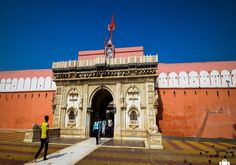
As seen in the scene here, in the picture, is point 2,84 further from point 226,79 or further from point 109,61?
point 226,79

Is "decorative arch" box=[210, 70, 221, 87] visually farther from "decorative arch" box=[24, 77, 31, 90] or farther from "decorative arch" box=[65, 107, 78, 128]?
"decorative arch" box=[24, 77, 31, 90]

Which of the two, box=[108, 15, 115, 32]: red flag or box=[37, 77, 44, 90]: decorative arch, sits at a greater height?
box=[108, 15, 115, 32]: red flag

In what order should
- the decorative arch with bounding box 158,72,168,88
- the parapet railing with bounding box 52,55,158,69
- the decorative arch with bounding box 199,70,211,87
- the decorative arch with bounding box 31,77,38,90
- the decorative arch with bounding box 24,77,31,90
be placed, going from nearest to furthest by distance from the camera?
1. the parapet railing with bounding box 52,55,158,69
2. the decorative arch with bounding box 199,70,211,87
3. the decorative arch with bounding box 158,72,168,88
4. the decorative arch with bounding box 31,77,38,90
5. the decorative arch with bounding box 24,77,31,90

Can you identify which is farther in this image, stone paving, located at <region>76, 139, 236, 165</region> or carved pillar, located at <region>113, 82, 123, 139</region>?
carved pillar, located at <region>113, 82, 123, 139</region>

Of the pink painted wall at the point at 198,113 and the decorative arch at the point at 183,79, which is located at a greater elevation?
the decorative arch at the point at 183,79

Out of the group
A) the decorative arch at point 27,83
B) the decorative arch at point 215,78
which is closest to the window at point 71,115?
the decorative arch at point 27,83

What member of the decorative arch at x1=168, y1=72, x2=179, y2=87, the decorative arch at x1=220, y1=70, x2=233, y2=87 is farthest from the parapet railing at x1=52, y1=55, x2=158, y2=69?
the decorative arch at x1=220, y1=70, x2=233, y2=87

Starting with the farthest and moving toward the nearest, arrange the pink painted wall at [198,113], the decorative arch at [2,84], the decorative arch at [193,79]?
the decorative arch at [2,84] → the decorative arch at [193,79] → the pink painted wall at [198,113]

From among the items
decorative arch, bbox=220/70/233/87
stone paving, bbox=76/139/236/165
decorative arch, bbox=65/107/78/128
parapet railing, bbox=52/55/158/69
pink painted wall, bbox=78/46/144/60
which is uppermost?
pink painted wall, bbox=78/46/144/60

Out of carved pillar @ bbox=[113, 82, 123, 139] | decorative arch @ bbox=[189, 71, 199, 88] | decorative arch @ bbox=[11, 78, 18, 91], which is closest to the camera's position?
carved pillar @ bbox=[113, 82, 123, 139]

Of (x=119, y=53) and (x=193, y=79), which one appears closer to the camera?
(x=193, y=79)

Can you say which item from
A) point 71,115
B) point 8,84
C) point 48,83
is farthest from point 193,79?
point 8,84

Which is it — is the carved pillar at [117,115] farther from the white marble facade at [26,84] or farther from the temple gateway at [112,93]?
the white marble facade at [26,84]

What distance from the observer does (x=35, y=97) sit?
18562 mm
